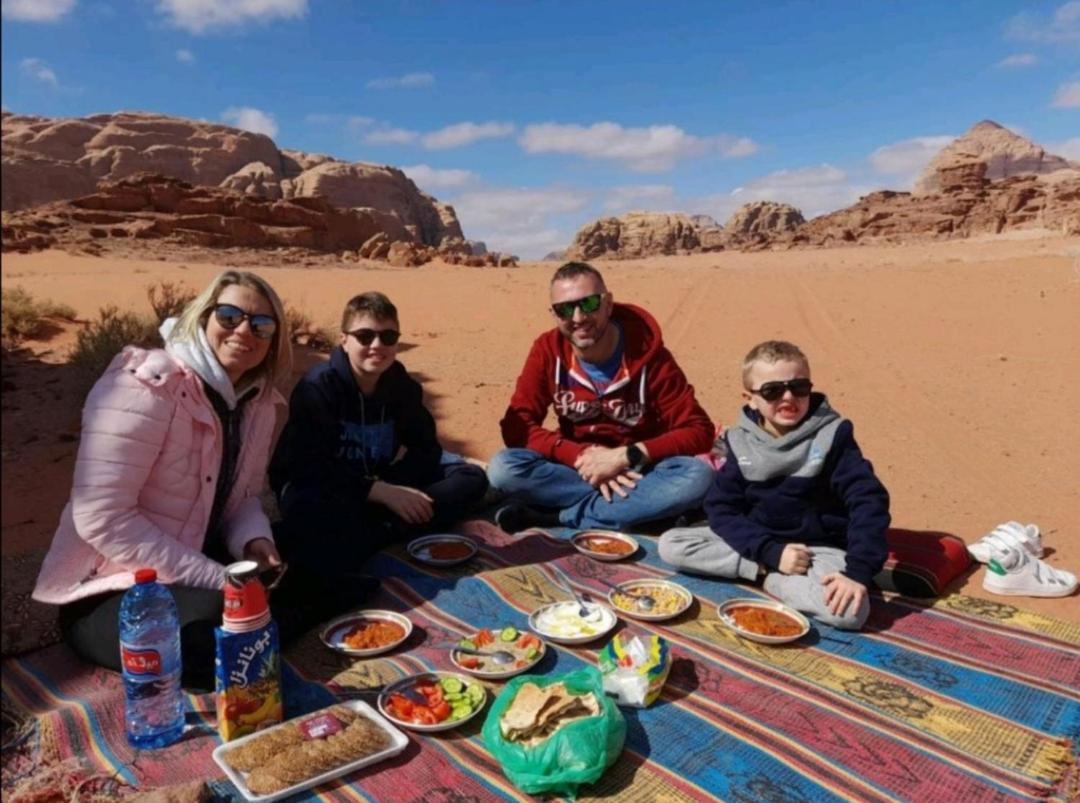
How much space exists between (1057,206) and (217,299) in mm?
18037

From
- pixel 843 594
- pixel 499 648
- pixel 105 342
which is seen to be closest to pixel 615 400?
pixel 843 594

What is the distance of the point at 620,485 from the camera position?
4328 mm

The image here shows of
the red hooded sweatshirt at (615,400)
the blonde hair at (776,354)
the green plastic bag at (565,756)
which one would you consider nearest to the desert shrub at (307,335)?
the red hooded sweatshirt at (615,400)

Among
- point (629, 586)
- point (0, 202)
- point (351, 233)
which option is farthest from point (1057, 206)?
point (351, 233)

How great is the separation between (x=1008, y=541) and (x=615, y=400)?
2.10m

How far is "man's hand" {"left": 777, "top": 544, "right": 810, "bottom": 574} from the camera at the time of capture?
3.35 m

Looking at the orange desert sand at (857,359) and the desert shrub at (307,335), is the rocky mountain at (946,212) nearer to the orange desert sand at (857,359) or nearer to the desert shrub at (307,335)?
the orange desert sand at (857,359)

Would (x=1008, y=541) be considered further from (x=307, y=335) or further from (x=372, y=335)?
(x=307, y=335)

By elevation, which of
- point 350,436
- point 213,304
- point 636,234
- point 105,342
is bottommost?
point 350,436

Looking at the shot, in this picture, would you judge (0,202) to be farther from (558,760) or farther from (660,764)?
(660,764)

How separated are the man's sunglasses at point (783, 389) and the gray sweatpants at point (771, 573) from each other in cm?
70

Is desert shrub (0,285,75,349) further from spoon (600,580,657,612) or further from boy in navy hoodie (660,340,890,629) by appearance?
boy in navy hoodie (660,340,890,629)

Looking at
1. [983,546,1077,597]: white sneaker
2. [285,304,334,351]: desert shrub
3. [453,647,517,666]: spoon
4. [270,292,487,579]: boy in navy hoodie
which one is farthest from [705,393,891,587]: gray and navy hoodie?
[285,304,334,351]: desert shrub

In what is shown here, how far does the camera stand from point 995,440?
268 inches
